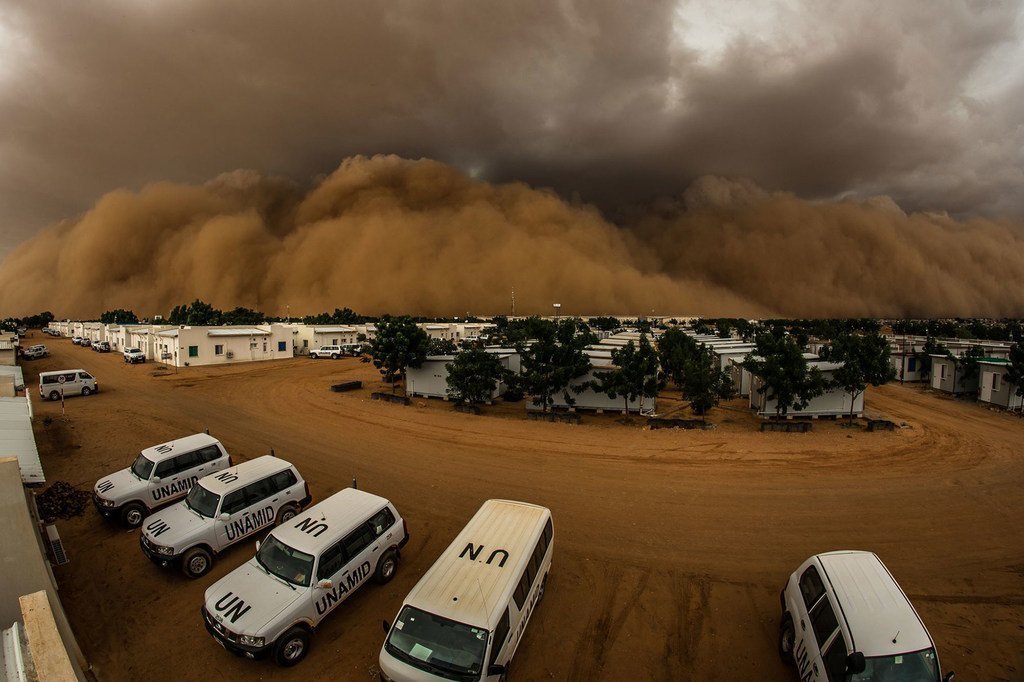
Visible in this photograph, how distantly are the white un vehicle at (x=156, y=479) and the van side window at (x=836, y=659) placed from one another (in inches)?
411

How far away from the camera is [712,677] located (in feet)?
15.8

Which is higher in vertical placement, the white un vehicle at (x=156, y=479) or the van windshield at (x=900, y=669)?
the van windshield at (x=900, y=669)

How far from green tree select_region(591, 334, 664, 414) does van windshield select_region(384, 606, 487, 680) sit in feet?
38.6

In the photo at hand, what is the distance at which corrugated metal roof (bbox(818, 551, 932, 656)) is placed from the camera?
3.79 m

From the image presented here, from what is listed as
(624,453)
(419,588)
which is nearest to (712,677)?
(419,588)

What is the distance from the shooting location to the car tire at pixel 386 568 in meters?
6.10

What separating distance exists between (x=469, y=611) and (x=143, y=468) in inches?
316

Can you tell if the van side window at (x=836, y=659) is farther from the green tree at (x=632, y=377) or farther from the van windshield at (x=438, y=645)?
the green tree at (x=632, y=377)

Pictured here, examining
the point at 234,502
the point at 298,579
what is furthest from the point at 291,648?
the point at 234,502

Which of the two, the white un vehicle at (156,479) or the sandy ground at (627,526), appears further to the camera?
the white un vehicle at (156,479)

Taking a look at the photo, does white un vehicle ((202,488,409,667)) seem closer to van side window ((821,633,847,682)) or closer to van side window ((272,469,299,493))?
van side window ((272,469,299,493))

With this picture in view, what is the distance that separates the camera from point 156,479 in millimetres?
8031

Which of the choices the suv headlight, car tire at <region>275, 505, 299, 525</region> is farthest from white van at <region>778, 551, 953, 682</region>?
car tire at <region>275, 505, 299, 525</region>

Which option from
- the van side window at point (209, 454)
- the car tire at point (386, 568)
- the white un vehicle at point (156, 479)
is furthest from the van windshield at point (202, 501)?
the car tire at point (386, 568)
